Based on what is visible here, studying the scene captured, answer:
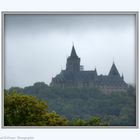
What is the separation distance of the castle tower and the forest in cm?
30

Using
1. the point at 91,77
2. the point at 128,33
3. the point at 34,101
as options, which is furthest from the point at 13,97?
the point at 128,33

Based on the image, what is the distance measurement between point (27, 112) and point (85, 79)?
3.18 feet

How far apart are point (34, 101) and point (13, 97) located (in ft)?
1.01

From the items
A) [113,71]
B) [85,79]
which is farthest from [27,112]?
[113,71]

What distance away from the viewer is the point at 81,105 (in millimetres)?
9328

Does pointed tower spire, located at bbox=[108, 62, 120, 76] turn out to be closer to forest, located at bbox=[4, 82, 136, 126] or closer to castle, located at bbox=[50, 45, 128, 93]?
castle, located at bbox=[50, 45, 128, 93]

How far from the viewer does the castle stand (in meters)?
9.35

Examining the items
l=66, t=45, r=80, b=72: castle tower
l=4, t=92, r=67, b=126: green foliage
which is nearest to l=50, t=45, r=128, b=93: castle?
l=66, t=45, r=80, b=72: castle tower

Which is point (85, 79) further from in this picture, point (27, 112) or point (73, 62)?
point (27, 112)

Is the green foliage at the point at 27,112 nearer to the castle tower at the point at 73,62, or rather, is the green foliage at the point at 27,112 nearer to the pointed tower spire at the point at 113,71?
the castle tower at the point at 73,62

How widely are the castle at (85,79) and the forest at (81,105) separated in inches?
Result: 2.9

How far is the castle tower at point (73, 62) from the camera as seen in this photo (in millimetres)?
9320
